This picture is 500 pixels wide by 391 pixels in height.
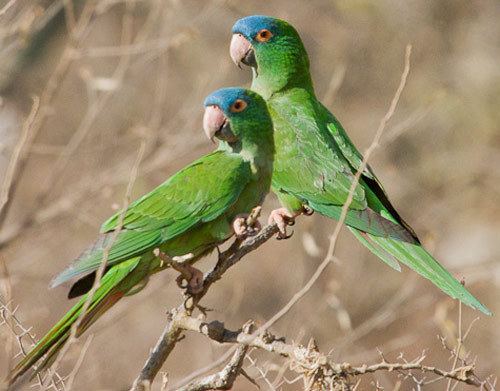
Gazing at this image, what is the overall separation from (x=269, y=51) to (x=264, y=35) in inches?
3.4

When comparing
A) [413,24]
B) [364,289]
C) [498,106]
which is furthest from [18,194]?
[498,106]

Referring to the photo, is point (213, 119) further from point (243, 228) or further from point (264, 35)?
point (264, 35)

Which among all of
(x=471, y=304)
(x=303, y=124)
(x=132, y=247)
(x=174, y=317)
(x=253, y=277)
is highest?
(x=253, y=277)

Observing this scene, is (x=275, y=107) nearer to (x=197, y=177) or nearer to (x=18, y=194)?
(x=197, y=177)

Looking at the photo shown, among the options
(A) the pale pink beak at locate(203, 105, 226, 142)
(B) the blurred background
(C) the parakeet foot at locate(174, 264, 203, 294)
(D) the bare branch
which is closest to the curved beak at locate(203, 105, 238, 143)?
(A) the pale pink beak at locate(203, 105, 226, 142)

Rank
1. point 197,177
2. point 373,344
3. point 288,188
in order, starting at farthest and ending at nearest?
point 373,344
point 288,188
point 197,177

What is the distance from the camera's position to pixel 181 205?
179 inches

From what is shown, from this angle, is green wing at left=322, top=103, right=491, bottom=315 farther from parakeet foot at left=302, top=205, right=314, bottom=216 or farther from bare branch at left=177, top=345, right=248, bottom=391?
bare branch at left=177, top=345, right=248, bottom=391

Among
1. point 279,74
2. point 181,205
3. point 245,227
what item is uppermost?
point 279,74

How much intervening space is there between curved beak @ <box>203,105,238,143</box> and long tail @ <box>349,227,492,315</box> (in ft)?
2.65

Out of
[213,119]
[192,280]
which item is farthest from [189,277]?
[213,119]

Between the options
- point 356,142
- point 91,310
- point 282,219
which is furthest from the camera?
point 356,142

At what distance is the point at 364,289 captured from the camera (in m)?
11.0

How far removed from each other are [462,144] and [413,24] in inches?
58.3
